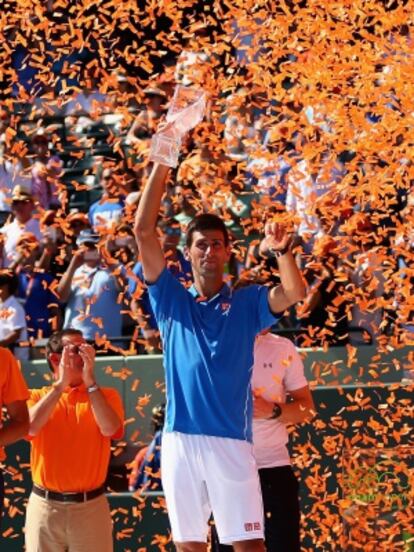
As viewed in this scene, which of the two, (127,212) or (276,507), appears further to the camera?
(127,212)

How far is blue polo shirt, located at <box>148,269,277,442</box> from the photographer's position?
7.86m

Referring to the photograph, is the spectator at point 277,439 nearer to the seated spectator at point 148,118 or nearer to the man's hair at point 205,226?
the man's hair at point 205,226

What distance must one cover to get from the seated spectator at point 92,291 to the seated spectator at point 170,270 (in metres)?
0.26

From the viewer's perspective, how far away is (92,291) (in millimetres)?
13203

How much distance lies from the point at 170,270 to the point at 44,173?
3.37 m

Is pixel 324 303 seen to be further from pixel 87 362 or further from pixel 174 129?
pixel 174 129

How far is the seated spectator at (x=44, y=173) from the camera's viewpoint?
607 inches

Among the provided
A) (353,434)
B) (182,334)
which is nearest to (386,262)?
(353,434)

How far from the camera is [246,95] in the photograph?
1420cm

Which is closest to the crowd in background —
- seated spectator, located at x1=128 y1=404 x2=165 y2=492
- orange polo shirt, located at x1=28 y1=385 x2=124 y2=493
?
seated spectator, located at x1=128 y1=404 x2=165 y2=492

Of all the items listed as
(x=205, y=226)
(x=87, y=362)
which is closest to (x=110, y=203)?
(x=87, y=362)

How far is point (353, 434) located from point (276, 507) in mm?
2407

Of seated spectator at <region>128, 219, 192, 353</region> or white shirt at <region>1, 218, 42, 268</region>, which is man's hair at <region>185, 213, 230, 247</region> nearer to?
seated spectator at <region>128, 219, 192, 353</region>

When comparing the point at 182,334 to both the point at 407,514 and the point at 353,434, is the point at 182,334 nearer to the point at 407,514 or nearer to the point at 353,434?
the point at 407,514
